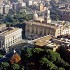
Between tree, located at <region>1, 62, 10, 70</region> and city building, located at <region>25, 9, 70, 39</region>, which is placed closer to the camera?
tree, located at <region>1, 62, 10, 70</region>

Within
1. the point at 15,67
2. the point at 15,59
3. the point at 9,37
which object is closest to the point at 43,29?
the point at 9,37

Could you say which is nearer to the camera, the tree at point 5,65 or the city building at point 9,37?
the tree at point 5,65

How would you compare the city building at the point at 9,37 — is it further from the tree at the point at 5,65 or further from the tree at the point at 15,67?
the tree at the point at 15,67

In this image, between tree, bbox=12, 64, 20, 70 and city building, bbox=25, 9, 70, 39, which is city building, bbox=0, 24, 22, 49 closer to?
city building, bbox=25, 9, 70, 39

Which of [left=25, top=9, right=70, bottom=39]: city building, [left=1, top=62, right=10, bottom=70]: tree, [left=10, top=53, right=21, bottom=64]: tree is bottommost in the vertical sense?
[left=1, top=62, right=10, bottom=70]: tree

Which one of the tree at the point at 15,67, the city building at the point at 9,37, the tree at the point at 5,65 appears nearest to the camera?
the tree at the point at 15,67

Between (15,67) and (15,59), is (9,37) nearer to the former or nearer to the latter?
(15,59)

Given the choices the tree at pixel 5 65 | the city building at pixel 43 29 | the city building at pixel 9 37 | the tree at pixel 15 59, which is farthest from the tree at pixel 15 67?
the city building at pixel 43 29

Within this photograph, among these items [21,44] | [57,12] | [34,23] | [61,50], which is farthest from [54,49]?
[57,12]

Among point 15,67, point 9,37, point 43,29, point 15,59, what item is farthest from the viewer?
point 43,29

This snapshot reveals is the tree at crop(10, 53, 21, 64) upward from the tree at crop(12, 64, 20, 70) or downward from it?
upward

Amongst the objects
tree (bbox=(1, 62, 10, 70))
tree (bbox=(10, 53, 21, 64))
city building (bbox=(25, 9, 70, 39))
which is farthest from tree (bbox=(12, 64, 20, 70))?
city building (bbox=(25, 9, 70, 39))

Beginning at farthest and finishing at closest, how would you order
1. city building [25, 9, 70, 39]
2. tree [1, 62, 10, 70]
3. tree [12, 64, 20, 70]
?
city building [25, 9, 70, 39] → tree [1, 62, 10, 70] → tree [12, 64, 20, 70]
